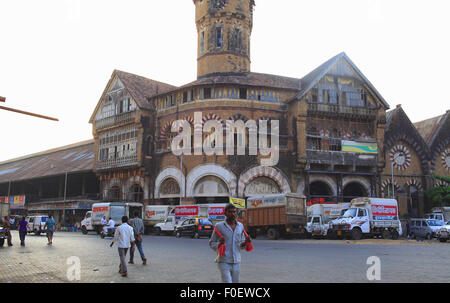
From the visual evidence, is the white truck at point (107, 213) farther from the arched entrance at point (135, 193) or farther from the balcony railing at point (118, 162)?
the balcony railing at point (118, 162)

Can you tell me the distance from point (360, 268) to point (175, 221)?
24.8m

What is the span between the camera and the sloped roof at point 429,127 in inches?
1861

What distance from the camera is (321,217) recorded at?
32.4 meters

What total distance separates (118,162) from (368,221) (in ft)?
87.0

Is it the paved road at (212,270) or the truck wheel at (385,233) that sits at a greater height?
the truck wheel at (385,233)

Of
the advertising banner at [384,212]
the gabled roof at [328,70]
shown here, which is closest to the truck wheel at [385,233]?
the advertising banner at [384,212]

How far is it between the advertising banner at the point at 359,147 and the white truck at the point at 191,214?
44.1 ft

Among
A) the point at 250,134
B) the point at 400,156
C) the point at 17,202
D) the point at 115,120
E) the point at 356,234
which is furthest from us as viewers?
the point at 17,202

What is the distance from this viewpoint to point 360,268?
11844 millimetres

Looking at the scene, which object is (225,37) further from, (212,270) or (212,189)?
(212,270)

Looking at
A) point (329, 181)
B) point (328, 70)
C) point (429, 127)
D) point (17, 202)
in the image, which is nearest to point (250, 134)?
point (329, 181)

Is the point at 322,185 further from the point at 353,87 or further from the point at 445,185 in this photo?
the point at 445,185

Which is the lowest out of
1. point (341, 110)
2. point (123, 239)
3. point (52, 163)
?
point (123, 239)
